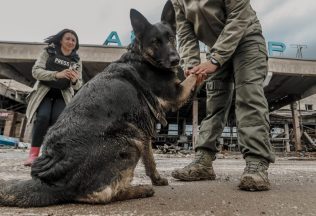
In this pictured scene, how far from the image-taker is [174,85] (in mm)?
2967

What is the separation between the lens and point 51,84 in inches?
195

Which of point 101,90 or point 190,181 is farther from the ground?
point 101,90

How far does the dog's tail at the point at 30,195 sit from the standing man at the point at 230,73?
170 centimetres

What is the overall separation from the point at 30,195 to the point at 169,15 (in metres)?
2.54

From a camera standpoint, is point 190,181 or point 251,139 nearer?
point 251,139

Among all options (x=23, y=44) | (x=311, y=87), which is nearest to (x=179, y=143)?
(x=311, y=87)

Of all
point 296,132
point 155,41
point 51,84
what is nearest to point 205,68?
point 155,41

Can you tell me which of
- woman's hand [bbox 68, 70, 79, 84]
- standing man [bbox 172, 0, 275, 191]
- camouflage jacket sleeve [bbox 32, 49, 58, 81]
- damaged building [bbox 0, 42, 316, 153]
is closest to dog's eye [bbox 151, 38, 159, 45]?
standing man [bbox 172, 0, 275, 191]

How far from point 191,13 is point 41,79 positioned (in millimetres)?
2836

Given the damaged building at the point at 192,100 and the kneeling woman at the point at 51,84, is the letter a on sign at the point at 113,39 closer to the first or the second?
the damaged building at the point at 192,100

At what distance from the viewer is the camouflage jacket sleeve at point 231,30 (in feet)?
10.00

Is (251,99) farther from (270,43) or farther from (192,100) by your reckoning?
(270,43)

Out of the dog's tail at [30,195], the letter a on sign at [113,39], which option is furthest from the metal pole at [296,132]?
the dog's tail at [30,195]

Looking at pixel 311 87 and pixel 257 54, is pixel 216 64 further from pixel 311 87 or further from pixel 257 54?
pixel 311 87
